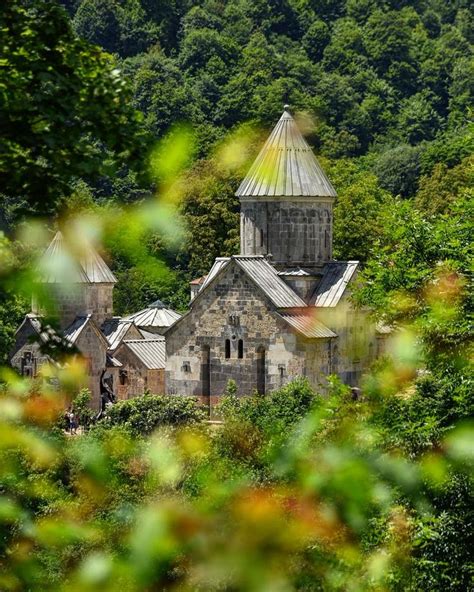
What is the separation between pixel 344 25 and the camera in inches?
4454

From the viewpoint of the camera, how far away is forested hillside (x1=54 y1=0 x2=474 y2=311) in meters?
61.4

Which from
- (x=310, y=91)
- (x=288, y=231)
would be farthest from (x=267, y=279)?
(x=310, y=91)

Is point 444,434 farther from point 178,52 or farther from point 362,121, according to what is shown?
point 178,52

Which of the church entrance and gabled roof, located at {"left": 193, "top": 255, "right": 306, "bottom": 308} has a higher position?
gabled roof, located at {"left": 193, "top": 255, "right": 306, "bottom": 308}

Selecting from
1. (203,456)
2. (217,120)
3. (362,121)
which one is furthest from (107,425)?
(362,121)

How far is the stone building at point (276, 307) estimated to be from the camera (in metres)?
43.2

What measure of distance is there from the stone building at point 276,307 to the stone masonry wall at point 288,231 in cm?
2

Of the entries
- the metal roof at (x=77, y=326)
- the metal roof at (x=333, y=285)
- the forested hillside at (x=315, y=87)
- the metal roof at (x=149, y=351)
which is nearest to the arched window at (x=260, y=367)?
the metal roof at (x=333, y=285)

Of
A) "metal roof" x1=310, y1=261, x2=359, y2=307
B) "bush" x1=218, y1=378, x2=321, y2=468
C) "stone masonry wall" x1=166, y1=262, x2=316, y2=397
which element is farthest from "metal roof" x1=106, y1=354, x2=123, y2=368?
"bush" x1=218, y1=378, x2=321, y2=468

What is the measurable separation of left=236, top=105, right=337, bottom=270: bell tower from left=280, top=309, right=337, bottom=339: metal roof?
4.94 feet

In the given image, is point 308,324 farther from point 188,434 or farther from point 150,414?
point 188,434

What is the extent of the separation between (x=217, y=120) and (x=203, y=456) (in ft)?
202

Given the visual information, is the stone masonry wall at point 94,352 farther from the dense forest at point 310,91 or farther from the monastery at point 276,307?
the dense forest at point 310,91

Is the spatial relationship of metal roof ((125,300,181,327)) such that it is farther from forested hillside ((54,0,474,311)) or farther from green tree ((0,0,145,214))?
green tree ((0,0,145,214))
